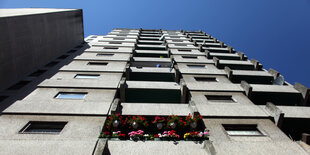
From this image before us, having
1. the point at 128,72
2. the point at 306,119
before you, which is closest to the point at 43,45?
the point at 128,72

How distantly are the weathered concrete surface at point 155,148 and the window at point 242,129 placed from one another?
3.27 metres

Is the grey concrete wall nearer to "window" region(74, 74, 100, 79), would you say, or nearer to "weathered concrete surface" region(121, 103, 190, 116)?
"window" region(74, 74, 100, 79)

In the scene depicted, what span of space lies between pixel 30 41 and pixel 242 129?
23506 millimetres

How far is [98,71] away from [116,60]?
3814 millimetres

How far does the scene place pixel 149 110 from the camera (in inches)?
463

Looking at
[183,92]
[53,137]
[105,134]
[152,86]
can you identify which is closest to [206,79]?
[183,92]

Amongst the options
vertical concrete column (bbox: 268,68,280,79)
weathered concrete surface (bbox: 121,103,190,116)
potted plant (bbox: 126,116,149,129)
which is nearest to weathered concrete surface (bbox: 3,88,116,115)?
weathered concrete surface (bbox: 121,103,190,116)

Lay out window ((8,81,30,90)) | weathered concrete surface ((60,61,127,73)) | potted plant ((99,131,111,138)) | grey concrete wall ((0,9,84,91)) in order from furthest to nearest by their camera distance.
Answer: weathered concrete surface ((60,61,127,73)) → window ((8,81,30,90)) → grey concrete wall ((0,9,84,91)) → potted plant ((99,131,111,138))

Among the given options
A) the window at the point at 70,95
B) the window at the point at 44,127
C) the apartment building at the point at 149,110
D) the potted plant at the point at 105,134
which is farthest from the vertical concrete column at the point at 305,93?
the window at the point at 44,127

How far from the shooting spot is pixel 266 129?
35.0 feet

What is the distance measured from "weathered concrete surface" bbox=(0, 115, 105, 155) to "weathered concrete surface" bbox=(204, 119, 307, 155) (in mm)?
7080

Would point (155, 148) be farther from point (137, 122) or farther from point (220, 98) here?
point (220, 98)

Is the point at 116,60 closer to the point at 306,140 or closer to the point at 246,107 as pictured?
the point at 246,107

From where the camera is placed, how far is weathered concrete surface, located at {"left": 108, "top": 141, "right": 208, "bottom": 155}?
816 centimetres
